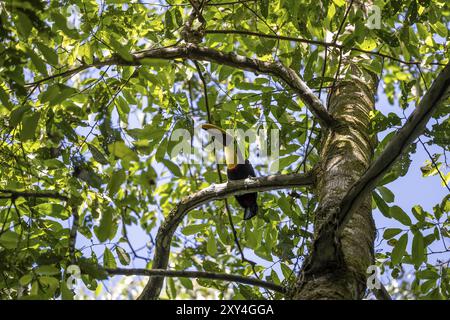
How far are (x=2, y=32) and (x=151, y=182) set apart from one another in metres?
0.93

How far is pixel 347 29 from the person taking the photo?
383cm

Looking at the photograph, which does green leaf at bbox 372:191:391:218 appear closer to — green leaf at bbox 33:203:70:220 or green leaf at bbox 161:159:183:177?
green leaf at bbox 161:159:183:177

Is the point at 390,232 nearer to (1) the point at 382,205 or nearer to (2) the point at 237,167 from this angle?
(1) the point at 382,205

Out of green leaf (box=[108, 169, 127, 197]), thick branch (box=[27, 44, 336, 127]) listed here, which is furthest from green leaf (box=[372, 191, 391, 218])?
green leaf (box=[108, 169, 127, 197])

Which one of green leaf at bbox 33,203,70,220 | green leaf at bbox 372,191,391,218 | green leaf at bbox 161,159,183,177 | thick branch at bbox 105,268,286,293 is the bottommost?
thick branch at bbox 105,268,286,293

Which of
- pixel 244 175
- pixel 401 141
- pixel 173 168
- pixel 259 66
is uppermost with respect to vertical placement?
pixel 244 175

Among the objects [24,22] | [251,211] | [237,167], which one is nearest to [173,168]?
[24,22]

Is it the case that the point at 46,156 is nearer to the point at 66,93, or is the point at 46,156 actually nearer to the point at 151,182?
the point at 66,93

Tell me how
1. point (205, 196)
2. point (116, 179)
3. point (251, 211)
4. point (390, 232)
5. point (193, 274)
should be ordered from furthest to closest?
point (251, 211), point (205, 196), point (390, 232), point (193, 274), point (116, 179)

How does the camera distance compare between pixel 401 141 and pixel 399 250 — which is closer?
pixel 401 141

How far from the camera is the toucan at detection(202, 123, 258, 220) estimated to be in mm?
4000

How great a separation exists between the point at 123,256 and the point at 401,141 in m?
1.41

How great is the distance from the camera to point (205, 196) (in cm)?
296

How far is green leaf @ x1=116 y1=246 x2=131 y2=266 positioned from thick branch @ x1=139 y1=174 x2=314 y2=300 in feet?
1.07
